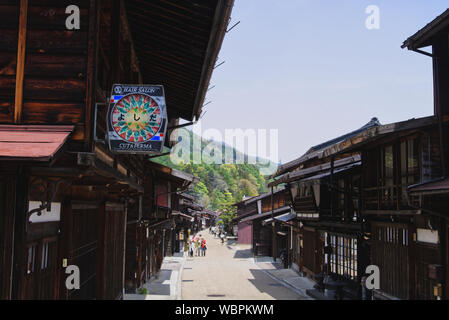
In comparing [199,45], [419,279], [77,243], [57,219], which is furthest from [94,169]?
[419,279]

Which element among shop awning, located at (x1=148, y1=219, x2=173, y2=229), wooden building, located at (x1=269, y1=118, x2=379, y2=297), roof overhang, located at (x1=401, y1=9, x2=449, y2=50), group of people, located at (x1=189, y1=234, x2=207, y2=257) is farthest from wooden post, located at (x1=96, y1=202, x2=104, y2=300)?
group of people, located at (x1=189, y1=234, x2=207, y2=257)

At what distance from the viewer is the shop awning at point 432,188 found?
37.8 ft

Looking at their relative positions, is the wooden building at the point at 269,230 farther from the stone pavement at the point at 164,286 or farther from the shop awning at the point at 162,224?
the shop awning at the point at 162,224

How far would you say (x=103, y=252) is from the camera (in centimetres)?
1262

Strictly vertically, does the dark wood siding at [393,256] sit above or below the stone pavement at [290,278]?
above

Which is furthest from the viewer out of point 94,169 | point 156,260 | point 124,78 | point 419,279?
point 156,260

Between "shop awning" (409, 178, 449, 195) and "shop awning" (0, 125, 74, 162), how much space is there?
28.6 ft

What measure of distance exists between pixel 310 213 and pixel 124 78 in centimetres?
1586

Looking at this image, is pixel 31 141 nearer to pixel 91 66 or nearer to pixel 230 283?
pixel 91 66

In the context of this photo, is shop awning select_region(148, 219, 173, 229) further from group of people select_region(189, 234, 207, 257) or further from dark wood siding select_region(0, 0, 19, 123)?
dark wood siding select_region(0, 0, 19, 123)

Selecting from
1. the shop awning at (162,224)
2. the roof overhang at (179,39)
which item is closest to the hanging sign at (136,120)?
the roof overhang at (179,39)

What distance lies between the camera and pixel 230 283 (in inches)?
1054

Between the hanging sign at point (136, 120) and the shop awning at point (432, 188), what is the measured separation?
23.1 ft
